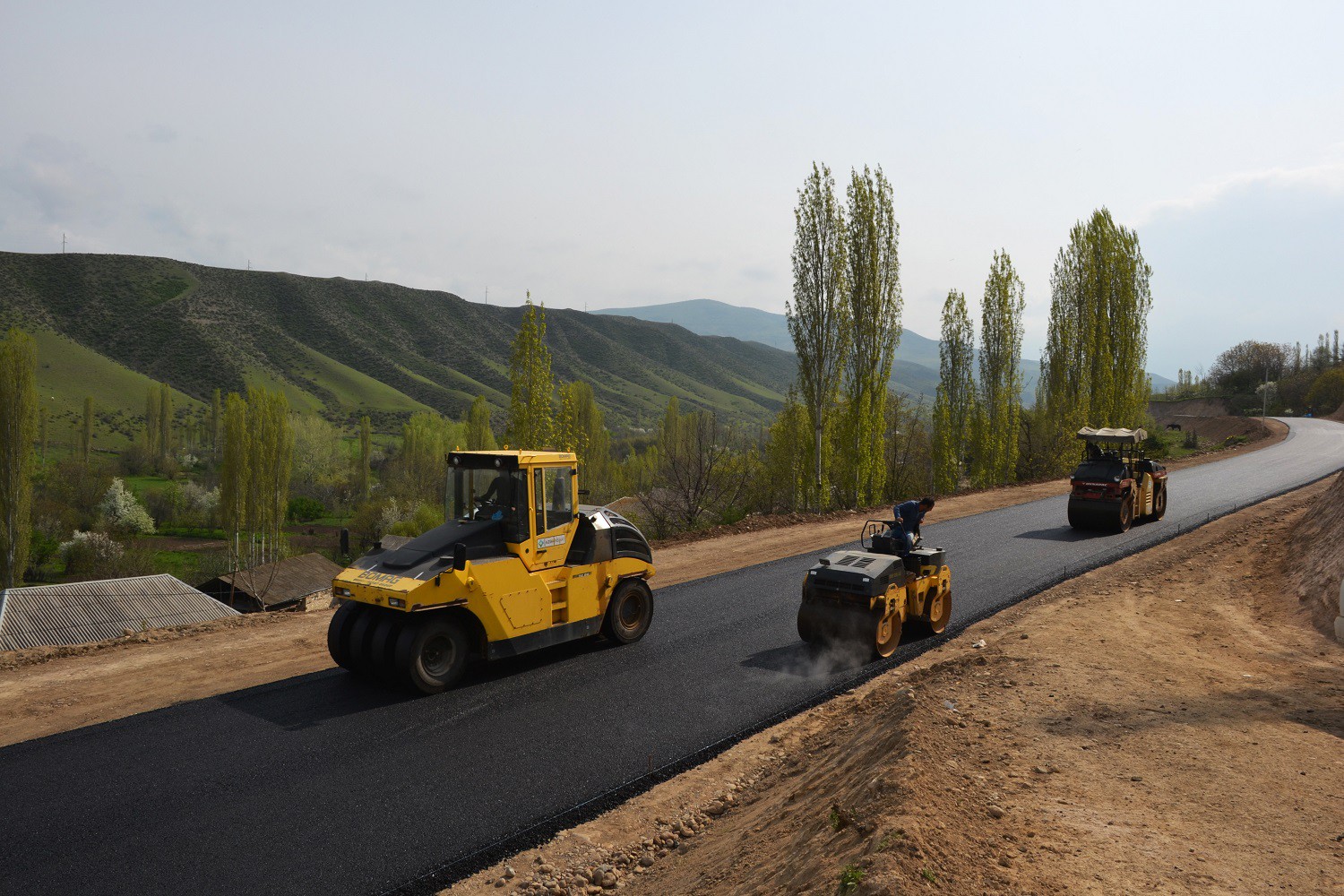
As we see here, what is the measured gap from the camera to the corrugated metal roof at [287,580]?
95.7 feet

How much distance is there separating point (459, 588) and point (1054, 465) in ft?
118

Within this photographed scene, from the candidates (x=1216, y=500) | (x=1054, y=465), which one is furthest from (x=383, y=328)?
(x=1216, y=500)

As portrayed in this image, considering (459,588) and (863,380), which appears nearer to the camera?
(459,588)

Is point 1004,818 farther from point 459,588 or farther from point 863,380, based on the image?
point 863,380

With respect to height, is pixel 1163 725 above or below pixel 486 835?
above

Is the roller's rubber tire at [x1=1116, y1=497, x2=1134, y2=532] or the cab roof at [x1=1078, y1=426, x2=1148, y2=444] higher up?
the cab roof at [x1=1078, y1=426, x2=1148, y2=444]

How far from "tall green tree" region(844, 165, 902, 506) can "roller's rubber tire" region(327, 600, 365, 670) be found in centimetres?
2156

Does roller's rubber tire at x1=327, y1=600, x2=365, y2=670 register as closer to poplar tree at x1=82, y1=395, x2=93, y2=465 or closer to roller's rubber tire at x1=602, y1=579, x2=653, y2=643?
roller's rubber tire at x1=602, y1=579, x2=653, y2=643

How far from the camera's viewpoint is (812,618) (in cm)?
988

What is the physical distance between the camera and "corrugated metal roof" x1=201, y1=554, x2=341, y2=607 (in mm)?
29156

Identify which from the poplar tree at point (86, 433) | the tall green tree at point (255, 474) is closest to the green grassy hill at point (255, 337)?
the poplar tree at point (86, 433)

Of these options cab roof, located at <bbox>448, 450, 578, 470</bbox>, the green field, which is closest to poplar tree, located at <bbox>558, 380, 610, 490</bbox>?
cab roof, located at <bbox>448, 450, 578, 470</bbox>

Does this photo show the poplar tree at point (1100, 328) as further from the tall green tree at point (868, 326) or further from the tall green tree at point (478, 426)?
the tall green tree at point (478, 426)

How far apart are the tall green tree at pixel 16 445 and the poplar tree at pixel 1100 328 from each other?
50708 millimetres
